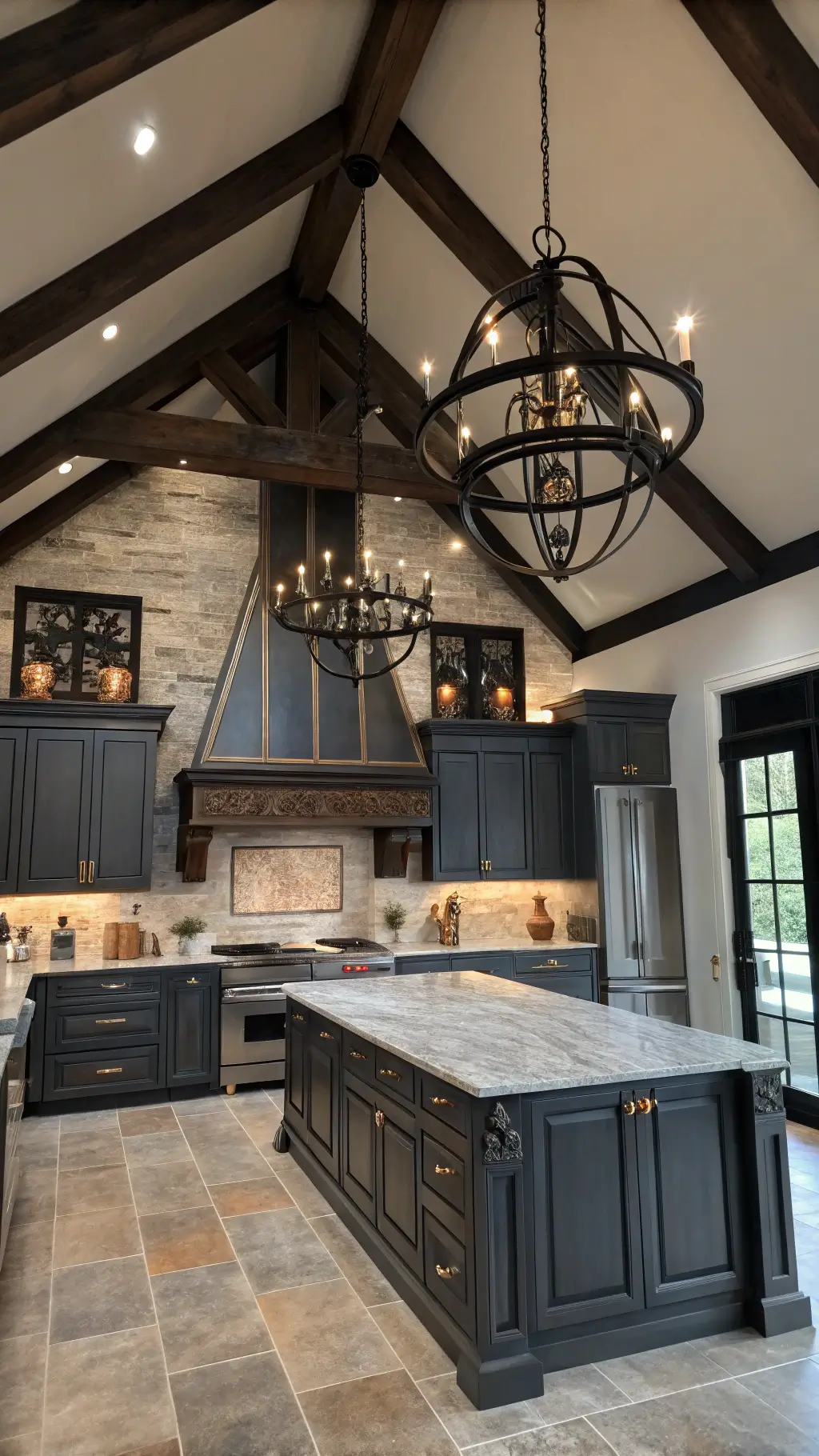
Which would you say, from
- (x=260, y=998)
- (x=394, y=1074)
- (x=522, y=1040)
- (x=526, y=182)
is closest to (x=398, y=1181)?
(x=394, y=1074)

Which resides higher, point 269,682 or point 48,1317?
point 269,682

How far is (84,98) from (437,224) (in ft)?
8.79

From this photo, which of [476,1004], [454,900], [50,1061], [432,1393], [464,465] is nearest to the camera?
[464,465]

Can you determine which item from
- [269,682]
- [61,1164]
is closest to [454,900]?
[269,682]

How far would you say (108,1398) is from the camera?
2.65 m

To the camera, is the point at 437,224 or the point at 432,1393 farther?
the point at 437,224

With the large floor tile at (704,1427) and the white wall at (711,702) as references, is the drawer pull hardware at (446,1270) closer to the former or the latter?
the large floor tile at (704,1427)

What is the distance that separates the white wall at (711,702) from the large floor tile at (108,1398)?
178 inches

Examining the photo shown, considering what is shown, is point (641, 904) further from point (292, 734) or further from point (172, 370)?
point (172, 370)

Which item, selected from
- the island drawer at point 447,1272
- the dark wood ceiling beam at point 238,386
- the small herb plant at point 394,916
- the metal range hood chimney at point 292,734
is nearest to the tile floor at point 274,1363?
the island drawer at point 447,1272

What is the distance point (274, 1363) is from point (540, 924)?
4673 mm

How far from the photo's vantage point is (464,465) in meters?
2.38

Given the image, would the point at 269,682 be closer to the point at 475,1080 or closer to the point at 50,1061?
the point at 50,1061

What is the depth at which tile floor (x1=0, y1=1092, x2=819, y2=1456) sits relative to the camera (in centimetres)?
242
